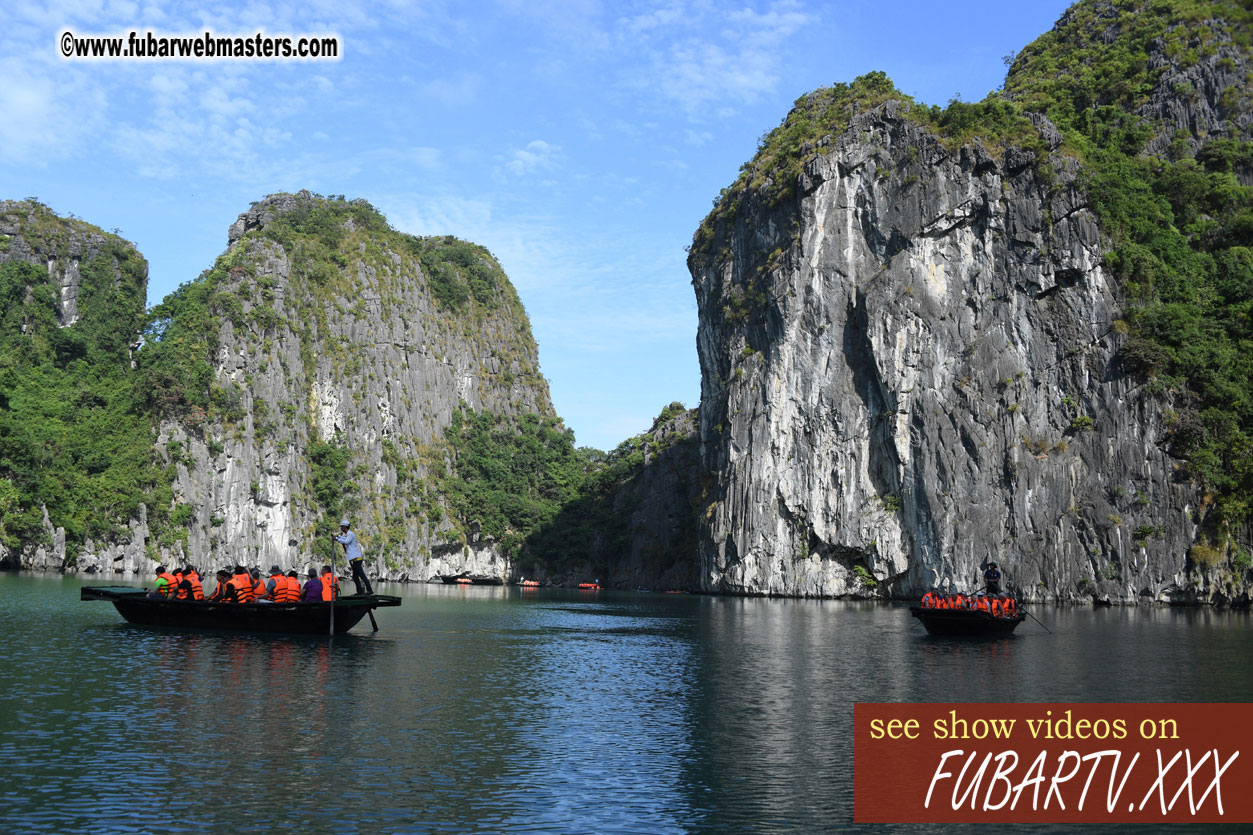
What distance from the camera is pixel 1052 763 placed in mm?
17141

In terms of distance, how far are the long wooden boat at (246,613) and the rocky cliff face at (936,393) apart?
44.0 meters

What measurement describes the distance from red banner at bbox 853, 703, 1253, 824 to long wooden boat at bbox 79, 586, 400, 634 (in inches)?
726

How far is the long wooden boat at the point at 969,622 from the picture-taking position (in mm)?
37656

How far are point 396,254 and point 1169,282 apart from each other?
94.0 metres

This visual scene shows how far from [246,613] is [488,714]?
16.1m

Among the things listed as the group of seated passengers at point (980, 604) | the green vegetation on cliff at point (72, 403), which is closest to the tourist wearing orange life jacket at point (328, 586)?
the group of seated passengers at point (980, 604)

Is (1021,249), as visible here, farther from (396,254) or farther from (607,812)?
(396,254)

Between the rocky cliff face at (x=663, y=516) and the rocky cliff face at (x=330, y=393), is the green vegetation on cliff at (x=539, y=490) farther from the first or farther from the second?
the rocky cliff face at (x=330, y=393)

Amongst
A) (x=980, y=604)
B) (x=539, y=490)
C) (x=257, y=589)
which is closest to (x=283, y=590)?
(x=257, y=589)

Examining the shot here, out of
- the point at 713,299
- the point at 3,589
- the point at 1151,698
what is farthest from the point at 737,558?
the point at 1151,698

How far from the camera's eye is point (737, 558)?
77.8 m

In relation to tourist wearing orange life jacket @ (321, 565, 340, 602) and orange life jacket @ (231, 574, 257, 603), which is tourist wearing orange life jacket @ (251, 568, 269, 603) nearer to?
orange life jacket @ (231, 574, 257, 603)

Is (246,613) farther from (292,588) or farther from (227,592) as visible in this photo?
(292,588)

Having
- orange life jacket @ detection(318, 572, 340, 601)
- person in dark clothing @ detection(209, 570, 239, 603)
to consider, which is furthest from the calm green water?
orange life jacket @ detection(318, 572, 340, 601)
